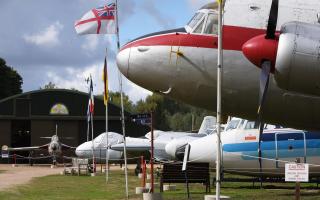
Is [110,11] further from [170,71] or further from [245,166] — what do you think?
[170,71]

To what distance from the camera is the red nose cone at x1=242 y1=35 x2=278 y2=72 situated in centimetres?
1048

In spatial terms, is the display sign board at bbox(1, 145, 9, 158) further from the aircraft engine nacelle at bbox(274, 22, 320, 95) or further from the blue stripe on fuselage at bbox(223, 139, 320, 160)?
the aircraft engine nacelle at bbox(274, 22, 320, 95)

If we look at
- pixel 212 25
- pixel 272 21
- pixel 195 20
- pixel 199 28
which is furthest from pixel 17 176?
pixel 272 21

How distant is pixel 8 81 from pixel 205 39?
8122cm

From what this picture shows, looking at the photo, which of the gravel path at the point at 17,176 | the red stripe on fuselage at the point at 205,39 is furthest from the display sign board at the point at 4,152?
the red stripe on fuselage at the point at 205,39

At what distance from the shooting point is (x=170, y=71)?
12250 millimetres

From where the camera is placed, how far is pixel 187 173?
19.4m

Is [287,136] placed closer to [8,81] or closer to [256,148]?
[256,148]

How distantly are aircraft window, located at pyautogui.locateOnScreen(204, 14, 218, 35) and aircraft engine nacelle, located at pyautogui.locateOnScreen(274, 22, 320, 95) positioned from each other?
2.51m

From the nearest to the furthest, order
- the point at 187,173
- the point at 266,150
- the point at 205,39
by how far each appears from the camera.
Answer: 1. the point at 205,39
2. the point at 266,150
3. the point at 187,173

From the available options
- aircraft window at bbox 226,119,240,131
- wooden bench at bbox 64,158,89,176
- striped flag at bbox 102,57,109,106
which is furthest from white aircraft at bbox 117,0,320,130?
wooden bench at bbox 64,158,89,176

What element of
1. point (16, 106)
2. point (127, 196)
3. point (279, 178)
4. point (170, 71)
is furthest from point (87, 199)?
point (16, 106)

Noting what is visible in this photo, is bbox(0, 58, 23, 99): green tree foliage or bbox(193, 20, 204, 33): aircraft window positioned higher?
bbox(0, 58, 23, 99): green tree foliage

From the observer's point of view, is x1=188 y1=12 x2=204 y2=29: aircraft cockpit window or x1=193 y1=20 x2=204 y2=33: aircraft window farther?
x1=188 y1=12 x2=204 y2=29: aircraft cockpit window
